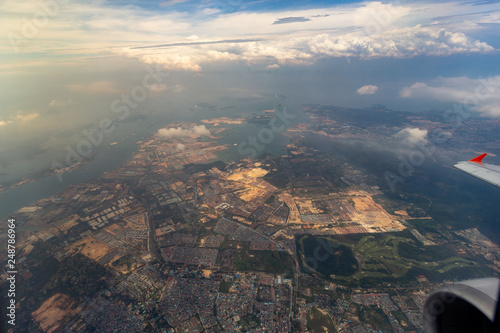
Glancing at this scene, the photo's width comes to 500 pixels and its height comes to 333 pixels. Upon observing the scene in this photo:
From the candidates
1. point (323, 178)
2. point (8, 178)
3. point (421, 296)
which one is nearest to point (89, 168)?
point (8, 178)

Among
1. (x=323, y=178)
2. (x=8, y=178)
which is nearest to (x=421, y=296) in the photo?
(x=323, y=178)

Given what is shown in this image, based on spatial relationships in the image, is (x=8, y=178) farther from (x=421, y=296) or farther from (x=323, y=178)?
(x=421, y=296)

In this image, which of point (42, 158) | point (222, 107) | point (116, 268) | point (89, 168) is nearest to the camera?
point (116, 268)

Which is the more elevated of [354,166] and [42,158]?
[42,158]

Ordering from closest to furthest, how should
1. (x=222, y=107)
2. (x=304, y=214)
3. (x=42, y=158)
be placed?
(x=304, y=214)
(x=42, y=158)
(x=222, y=107)

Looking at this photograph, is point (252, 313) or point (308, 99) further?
point (308, 99)

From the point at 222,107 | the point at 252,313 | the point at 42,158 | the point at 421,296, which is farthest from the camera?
the point at 222,107

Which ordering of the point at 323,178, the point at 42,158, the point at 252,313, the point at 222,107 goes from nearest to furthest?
1. the point at 252,313
2. the point at 323,178
3. the point at 42,158
4. the point at 222,107

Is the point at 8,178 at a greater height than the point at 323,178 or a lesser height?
greater

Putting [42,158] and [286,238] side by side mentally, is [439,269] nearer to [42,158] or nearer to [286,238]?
[286,238]
